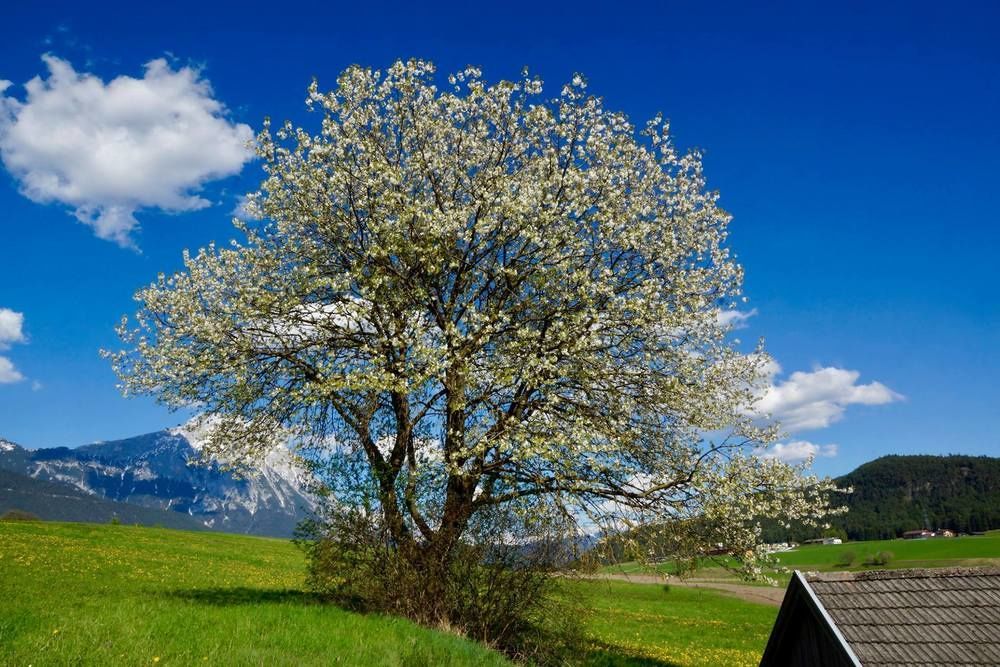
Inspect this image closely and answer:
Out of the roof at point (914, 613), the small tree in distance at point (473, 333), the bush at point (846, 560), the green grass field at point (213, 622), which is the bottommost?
the bush at point (846, 560)

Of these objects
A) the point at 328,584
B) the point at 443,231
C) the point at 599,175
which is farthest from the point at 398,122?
the point at 328,584

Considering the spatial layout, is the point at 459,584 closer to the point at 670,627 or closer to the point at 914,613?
the point at 914,613

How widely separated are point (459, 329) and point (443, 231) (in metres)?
2.73

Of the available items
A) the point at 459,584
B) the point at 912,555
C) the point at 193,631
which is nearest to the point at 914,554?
the point at 912,555

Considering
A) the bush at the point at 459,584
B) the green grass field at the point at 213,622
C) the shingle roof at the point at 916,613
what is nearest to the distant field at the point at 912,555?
the green grass field at the point at 213,622

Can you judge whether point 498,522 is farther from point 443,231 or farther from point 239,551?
point 239,551

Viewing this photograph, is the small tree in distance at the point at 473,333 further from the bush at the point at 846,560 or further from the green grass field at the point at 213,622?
the bush at the point at 846,560

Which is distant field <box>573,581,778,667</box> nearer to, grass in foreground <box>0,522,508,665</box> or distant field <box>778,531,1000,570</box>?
grass in foreground <box>0,522,508,665</box>

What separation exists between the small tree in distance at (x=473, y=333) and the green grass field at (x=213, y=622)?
3342mm

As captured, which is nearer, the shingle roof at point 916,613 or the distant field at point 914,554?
the shingle roof at point 916,613

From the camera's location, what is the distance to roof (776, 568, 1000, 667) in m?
11.5

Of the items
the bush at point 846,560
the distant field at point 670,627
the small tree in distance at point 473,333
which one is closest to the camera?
the small tree in distance at point 473,333

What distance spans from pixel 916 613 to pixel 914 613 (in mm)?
35

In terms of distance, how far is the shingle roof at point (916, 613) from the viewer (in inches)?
452
